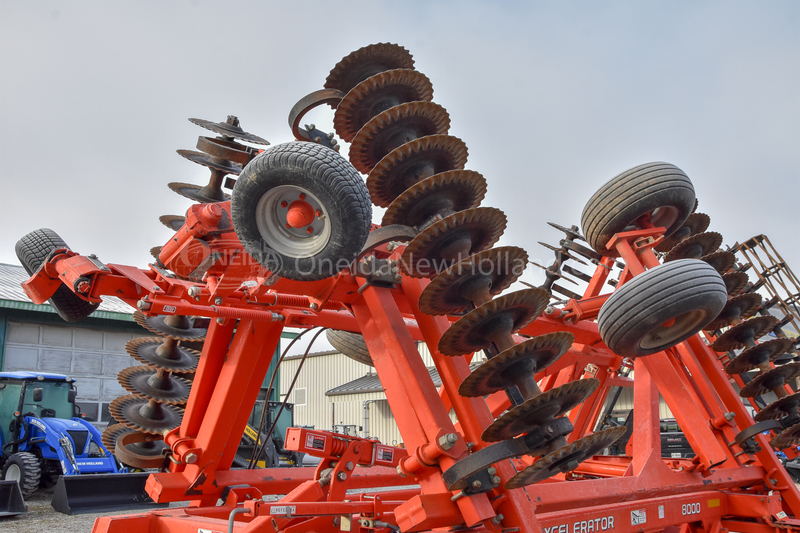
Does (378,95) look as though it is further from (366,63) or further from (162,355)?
(162,355)

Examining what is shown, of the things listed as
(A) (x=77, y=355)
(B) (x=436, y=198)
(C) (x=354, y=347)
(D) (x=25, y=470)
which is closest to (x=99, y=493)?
(D) (x=25, y=470)

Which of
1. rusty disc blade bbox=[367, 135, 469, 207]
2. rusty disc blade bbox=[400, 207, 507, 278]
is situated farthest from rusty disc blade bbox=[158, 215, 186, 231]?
rusty disc blade bbox=[400, 207, 507, 278]

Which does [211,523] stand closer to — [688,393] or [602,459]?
[688,393]

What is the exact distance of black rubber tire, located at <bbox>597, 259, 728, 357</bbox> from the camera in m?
3.54

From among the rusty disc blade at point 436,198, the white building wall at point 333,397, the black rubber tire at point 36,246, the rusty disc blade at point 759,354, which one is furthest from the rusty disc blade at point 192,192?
the white building wall at point 333,397

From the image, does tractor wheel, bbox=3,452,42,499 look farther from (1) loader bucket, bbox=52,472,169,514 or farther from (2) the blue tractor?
(1) loader bucket, bbox=52,472,169,514

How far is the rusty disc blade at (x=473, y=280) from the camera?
9.95 ft

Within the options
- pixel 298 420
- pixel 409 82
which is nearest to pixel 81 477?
pixel 409 82

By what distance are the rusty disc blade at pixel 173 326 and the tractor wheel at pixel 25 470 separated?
7.40 metres

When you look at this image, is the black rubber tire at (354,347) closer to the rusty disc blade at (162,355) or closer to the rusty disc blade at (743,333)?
the rusty disc blade at (162,355)

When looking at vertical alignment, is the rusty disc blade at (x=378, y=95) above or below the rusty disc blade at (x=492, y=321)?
above

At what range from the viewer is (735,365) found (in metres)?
6.05

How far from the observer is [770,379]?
5.79 metres

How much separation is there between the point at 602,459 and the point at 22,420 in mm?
10896
